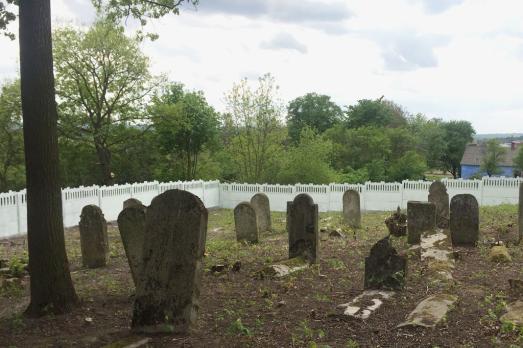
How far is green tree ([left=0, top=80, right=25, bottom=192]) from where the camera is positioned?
26.8 m

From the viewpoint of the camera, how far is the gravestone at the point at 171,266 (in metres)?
5.18

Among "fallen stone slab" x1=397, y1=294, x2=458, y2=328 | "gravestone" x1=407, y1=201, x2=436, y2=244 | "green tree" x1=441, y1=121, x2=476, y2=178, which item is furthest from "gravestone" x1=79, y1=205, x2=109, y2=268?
"green tree" x1=441, y1=121, x2=476, y2=178

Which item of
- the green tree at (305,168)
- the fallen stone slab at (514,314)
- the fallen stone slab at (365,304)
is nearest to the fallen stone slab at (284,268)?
the fallen stone slab at (365,304)

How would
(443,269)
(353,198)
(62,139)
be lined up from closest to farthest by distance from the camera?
(443,269), (353,198), (62,139)

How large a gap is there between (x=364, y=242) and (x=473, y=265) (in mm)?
3351

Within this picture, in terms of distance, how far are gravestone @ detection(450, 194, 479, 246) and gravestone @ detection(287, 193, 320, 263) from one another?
3.64 m

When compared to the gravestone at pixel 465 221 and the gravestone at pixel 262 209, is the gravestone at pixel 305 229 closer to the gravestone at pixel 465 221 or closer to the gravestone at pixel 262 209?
the gravestone at pixel 465 221

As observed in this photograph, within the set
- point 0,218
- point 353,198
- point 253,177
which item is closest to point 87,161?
point 253,177

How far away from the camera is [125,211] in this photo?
742cm

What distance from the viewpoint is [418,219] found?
11.0 meters

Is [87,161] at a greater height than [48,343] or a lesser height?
greater

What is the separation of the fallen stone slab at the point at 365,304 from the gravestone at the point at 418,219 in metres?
4.50

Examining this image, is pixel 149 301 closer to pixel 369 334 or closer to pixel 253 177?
pixel 369 334

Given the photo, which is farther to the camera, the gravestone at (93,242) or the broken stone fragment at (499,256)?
the gravestone at (93,242)
